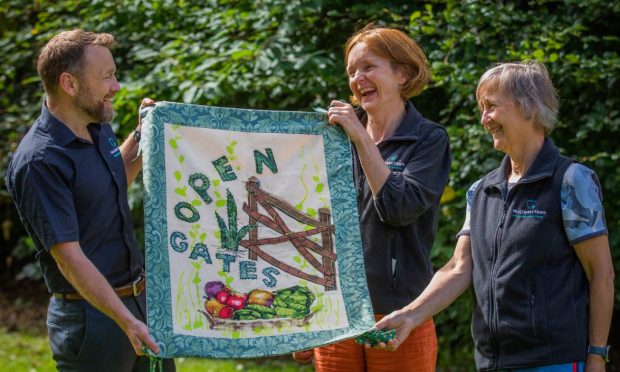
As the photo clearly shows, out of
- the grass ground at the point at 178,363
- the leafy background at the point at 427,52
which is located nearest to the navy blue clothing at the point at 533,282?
the leafy background at the point at 427,52

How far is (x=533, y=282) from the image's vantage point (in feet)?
9.30

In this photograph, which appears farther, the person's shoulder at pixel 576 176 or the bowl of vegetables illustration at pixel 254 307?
the bowl of vegetables illustration at pixel 254 307

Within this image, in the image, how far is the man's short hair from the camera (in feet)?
10.5

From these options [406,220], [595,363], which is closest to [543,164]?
[406,220]

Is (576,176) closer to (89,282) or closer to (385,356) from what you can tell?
(385,356)

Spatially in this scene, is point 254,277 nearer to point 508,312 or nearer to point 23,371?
point 508,312

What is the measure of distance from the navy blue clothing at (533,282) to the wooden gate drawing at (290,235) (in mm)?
588

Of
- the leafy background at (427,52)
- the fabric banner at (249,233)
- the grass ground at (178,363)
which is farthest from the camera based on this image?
the grass ground at (178,363)

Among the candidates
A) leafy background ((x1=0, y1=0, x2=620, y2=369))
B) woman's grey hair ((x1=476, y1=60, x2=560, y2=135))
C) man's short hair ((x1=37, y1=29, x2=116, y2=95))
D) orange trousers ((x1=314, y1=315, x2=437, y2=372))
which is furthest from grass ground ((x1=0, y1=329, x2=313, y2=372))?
woman's grey hair ((x1=476, y1=60, x2=560, y2=135))

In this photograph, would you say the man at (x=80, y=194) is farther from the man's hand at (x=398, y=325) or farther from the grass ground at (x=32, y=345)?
the grass ground at (x=32, y=345)

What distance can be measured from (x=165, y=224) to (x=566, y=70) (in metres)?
2.75

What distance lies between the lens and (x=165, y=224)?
3.06m

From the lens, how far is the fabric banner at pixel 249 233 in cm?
302

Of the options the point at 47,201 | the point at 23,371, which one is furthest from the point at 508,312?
the point at 23,371
